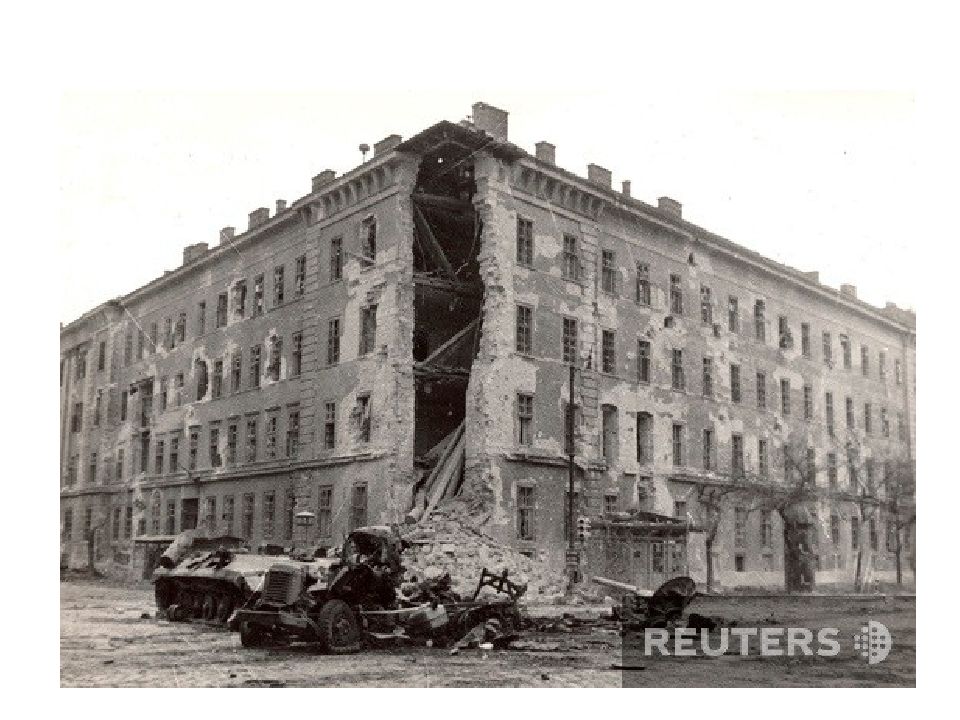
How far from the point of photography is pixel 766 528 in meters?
21.4

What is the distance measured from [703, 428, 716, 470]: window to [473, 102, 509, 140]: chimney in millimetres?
7718

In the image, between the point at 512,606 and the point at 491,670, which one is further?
the point at 512,606

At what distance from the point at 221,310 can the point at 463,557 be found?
7.39 metres

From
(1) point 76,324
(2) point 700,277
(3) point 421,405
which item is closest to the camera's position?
(1) point 76,324

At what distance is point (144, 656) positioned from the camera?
15.1 m

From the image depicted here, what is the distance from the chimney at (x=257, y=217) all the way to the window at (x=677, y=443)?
31.2ft

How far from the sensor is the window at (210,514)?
20812mm

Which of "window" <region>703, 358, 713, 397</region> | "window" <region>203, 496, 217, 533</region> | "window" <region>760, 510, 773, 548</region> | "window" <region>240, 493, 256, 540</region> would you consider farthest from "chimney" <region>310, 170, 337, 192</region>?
"window" <region>760, 510, 773, 548</region>

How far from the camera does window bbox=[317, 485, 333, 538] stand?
66.6 ft

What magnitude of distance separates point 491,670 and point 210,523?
28.4 ft

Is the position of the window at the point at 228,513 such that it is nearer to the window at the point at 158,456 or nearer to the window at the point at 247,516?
the window at the point at 247,516

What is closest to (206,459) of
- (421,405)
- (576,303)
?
(421,405)

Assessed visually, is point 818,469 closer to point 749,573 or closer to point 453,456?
point 749,573

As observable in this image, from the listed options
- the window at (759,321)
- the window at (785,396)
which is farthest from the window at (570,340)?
the window at (785,396)
